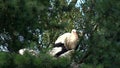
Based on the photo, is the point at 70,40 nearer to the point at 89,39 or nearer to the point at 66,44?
the point at 66,44

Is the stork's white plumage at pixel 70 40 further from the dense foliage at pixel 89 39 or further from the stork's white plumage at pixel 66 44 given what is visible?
the dense foliage at pixel 89 39

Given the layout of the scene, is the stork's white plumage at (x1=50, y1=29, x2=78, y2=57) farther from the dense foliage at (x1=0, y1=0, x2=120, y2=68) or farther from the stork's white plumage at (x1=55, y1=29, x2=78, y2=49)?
the dense foliage at (x1=0, y1=0, x2=120, y2=68)

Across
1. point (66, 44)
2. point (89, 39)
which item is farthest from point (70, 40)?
point (89, 39)

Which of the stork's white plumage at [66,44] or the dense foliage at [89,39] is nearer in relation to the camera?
the dense foliage at [89,39]

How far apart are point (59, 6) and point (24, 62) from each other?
282cm

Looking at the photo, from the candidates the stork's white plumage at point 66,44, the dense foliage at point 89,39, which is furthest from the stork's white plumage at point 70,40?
the dense foliage at point 89,39

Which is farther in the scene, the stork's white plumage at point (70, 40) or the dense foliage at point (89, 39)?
the stork's white plumage at point (70, 40)

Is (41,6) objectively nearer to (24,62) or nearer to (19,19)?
(19,19)

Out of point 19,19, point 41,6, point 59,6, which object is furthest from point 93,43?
point 59,6

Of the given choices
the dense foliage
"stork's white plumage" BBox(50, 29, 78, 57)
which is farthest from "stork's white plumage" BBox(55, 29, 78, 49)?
the dense foliage

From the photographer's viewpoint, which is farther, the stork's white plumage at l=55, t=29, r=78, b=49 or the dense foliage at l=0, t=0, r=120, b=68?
the stork's white plumage at l=55, t=29, r=78, b=49

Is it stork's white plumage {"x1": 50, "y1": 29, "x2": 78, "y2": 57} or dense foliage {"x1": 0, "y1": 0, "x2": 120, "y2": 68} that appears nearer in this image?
dense foliage {"x1": 0, "y1": 0, "x2": 120, "y2": 68}

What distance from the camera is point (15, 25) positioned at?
6.52 m

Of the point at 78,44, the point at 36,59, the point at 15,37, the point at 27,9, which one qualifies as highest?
the point at 15,37
